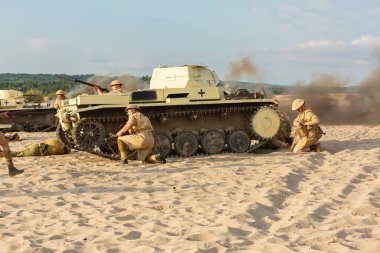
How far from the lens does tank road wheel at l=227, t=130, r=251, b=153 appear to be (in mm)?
13997

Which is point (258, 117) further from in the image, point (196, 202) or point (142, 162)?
point (196, 202)

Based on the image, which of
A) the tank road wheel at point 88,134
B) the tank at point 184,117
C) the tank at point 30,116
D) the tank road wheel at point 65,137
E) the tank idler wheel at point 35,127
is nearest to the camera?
the tank road wheel at point 88,134

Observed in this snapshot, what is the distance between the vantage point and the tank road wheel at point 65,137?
1422 cm

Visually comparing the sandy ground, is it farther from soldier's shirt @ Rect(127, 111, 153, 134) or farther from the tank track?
the tank track

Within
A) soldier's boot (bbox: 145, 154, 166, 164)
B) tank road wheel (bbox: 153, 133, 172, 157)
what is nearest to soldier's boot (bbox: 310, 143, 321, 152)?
tank road wheel (bbox: 153, 133, 172, 157)

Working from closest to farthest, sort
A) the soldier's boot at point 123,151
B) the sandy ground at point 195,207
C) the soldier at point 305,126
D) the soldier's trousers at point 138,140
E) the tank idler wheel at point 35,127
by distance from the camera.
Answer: the sandy ground at point 195,207 → the soldier's trousers at point 138,140 → the soldier's boot at point 123,151 → the soldier at point 305,126 → the tank idler wheel at point 35,127

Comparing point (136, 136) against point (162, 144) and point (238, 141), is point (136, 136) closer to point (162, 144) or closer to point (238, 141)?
point (162, 144)

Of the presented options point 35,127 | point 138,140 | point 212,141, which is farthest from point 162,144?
point 35,127

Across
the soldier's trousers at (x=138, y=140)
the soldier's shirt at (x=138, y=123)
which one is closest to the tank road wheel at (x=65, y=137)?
the soldier's trousers at (x=138, y=140)

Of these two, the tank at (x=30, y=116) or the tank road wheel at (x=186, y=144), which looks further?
the tank at (x=30, y=116)

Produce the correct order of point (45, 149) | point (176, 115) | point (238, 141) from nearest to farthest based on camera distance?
1. point (176, 115)
2. point (238, 141)
3. point (45, 149)

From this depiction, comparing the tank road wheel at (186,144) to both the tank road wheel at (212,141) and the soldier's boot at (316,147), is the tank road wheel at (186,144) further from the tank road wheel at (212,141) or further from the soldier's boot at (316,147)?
the soldier's boot at (316,147)

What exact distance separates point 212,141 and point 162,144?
1.32 meters

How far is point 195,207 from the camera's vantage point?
23.5ft
